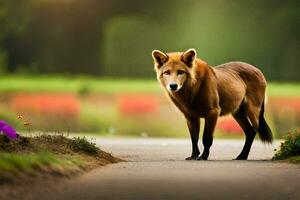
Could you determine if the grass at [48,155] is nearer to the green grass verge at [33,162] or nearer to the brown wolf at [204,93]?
the green grass verge at [33,162]

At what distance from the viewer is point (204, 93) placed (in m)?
13.2

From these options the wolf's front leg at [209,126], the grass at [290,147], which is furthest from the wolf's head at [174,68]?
the grass at [290,147]

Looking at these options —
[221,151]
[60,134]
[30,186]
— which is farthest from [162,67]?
[30,186]

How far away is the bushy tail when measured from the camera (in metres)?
14.9

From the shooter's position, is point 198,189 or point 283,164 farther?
point 283,164

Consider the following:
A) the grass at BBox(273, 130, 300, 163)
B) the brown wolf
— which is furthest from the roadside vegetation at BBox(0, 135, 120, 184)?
the grass at BBox(273, 130, 300, 163)

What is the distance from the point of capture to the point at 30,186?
8.37 m

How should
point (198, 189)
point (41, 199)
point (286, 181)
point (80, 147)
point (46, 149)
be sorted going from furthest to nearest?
point (80, 147)
point (46, 149)
point (286, 181)
point (198, 189)
point (41, 199)

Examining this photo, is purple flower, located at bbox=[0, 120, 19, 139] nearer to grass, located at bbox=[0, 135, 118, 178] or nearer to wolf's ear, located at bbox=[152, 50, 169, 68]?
grass, located at bbox=[0, 135, 118, 178]

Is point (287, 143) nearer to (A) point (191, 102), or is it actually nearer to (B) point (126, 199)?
(A) point (191, 102)

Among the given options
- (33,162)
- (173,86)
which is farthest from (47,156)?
(173,86)

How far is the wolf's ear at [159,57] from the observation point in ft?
42.2

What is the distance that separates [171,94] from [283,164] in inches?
93.5

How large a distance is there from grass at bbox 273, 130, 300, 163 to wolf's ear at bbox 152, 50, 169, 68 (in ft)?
7.60
